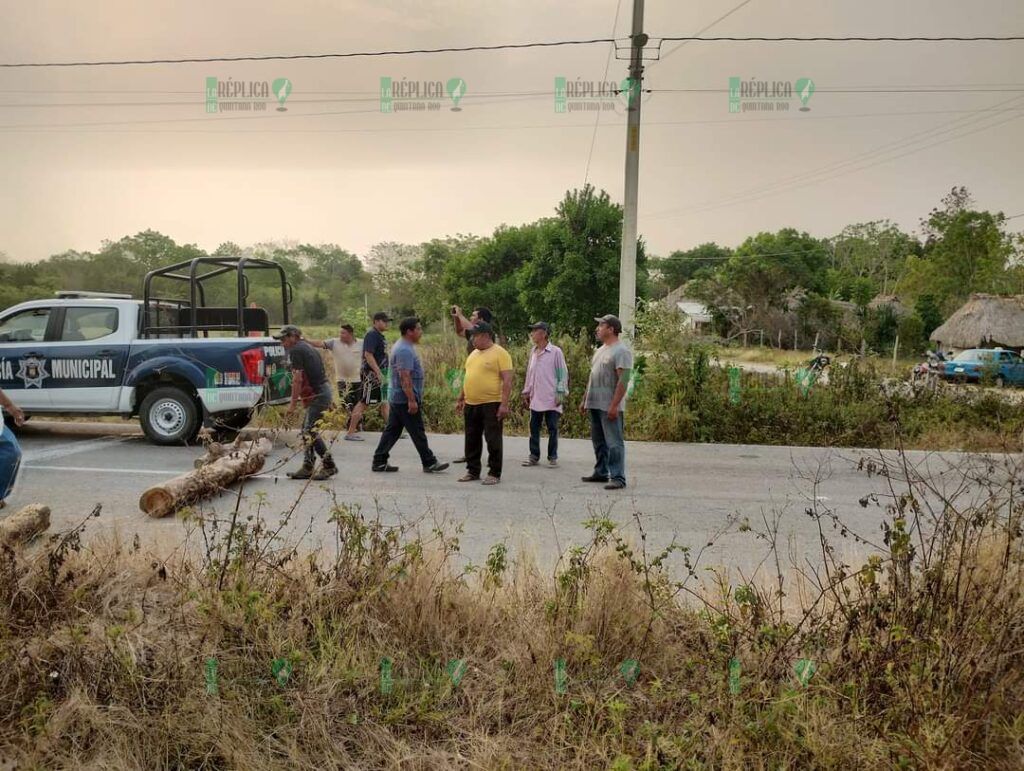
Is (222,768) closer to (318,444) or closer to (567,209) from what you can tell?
(318,444)

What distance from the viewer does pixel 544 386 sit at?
8500 mm

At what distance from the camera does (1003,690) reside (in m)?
2.71

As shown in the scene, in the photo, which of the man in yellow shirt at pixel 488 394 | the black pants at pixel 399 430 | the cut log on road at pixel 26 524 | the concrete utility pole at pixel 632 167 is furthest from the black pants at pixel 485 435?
the concrete utility pole at pixel 632 167

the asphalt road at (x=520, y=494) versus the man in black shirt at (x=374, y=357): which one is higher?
the man in black shirt at (x=374, y=357)

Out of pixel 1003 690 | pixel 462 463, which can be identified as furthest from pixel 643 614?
pixel 462 463

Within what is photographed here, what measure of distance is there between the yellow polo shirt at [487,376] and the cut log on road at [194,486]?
2198 mm

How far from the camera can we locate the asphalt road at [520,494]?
5355 millimetres

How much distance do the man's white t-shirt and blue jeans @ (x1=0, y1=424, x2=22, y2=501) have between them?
6097mm

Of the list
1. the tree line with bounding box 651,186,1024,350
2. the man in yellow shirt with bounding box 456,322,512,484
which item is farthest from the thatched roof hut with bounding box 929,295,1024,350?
the man in yellow shirt with bounding box 456,322,512,484

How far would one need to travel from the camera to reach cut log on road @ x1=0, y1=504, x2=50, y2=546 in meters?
4.22

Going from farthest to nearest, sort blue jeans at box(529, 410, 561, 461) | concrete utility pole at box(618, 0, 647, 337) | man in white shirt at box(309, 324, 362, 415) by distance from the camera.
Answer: concrete utility pole at box(618, 0, 647, 337)
man in white shirt at box(309, 324, 362, 415)
blue jeans at box(529, 410, 561, 461)

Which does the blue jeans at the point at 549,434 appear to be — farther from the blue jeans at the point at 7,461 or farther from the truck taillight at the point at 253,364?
the blue jeans at the point at 7,461

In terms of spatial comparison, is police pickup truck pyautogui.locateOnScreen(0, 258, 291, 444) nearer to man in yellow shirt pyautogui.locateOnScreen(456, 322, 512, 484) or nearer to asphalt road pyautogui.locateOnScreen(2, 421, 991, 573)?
asphalt road pyautogui.locateOnScreen(2, 421, 991, 573)

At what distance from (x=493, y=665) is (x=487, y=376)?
4.53 meters
